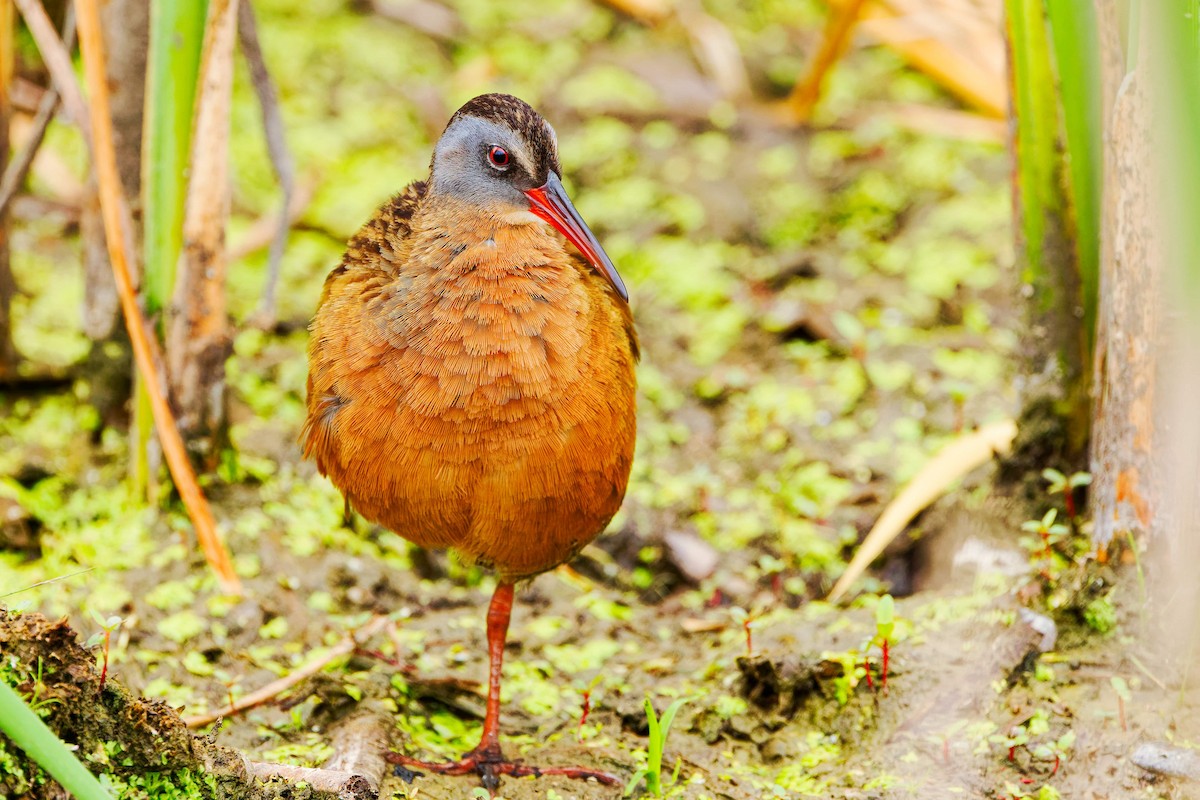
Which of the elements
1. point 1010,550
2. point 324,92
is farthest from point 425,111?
point 1010,550

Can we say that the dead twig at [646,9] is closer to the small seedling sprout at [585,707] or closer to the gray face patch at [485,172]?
the gray face patch at [485,172]

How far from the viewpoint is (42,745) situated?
74.4 inches

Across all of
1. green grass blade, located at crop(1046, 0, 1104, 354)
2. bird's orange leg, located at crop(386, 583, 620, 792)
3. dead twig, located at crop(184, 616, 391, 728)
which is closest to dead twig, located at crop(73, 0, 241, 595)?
dead twig, located at crop(184, 616, 391, 728)

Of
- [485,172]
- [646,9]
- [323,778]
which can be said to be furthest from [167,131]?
[646,9]

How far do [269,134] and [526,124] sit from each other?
4.09 feet

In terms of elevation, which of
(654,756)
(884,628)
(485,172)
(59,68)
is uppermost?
(59,68)

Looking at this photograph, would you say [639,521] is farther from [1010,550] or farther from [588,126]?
[588,126]

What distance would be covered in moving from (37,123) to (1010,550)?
3.25m

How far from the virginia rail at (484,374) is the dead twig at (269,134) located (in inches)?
29.6

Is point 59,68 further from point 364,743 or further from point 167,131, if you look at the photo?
point 364,743

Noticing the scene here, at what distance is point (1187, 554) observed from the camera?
291 centimetres

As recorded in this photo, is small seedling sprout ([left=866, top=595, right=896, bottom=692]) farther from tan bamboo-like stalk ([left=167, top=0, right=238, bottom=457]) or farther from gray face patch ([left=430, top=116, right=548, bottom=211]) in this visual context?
tan bamboo-like stalk ([left=167, top=0, right=238, bottom=457])

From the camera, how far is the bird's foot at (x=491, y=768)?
2.95m

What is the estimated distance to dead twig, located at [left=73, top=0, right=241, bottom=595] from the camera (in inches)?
145
